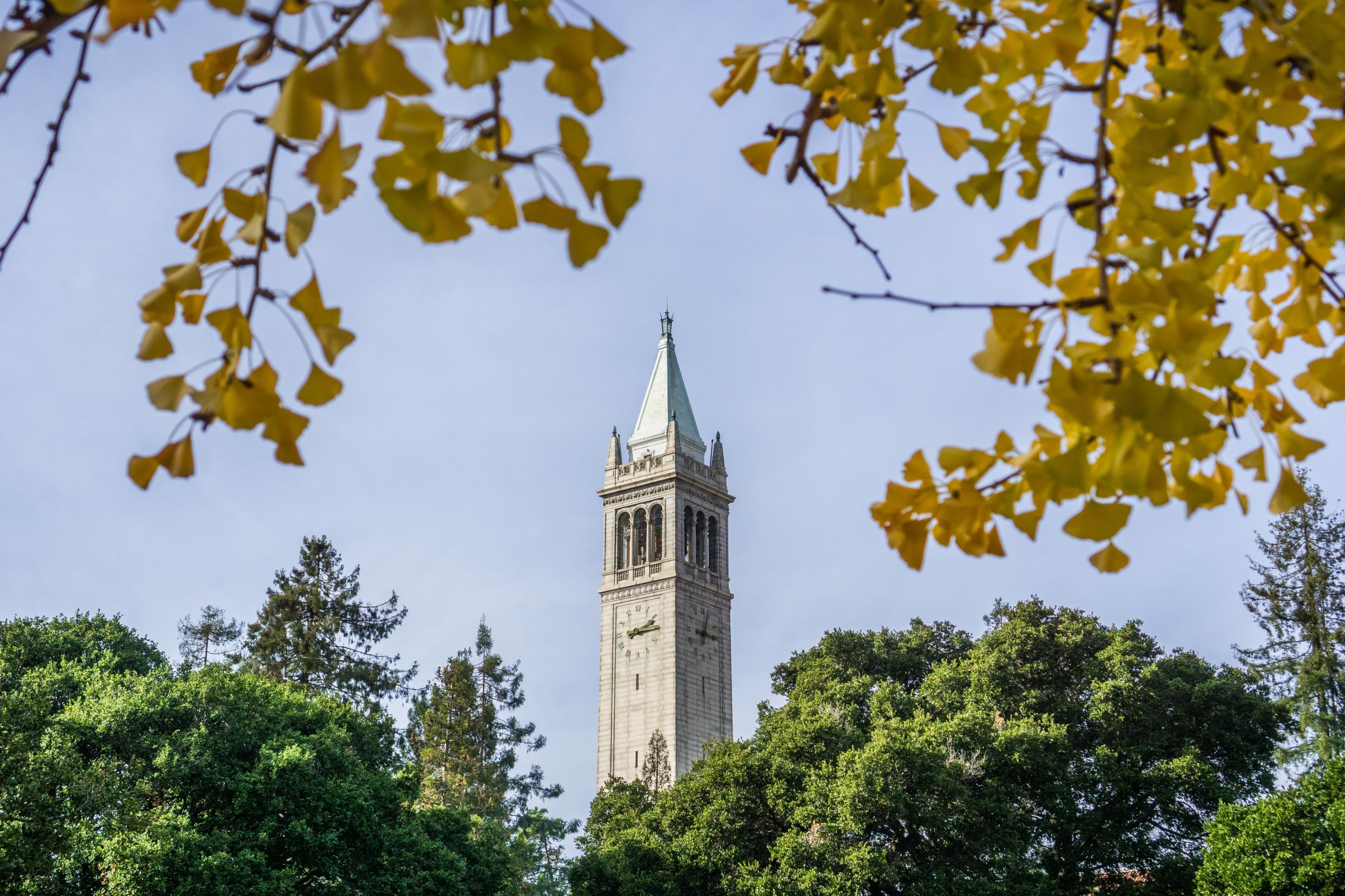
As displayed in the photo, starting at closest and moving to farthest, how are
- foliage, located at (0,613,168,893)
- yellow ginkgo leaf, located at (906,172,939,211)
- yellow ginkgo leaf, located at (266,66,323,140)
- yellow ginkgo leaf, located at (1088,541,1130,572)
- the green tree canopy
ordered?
yellow ginkgo leaf, located at (266,66,323,140), yellow ginkgo leaf, located at (1088,541,1130,572), yellow ginkgo leaf, located at (906,172,939,211), foliage, located at (0,613,168,893), the green tree canopy

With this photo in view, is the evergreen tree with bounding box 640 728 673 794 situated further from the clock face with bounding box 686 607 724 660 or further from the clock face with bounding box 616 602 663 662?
the clock face with bounding box 686 607 724 660

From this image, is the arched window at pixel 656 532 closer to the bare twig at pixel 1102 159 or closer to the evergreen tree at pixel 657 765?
the evergreen tree at pixel 657 765

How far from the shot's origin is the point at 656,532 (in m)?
50.0

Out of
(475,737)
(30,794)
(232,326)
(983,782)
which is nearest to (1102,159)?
(232,326)

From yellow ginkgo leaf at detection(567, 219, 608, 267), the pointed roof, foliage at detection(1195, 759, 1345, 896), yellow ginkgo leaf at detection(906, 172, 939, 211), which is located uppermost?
the pointed roof

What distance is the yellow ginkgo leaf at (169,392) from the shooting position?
193 cm

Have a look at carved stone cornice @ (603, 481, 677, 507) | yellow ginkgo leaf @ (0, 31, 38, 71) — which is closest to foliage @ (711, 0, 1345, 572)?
yellow ginkgo leaf @ (0, 31, 38, 71)

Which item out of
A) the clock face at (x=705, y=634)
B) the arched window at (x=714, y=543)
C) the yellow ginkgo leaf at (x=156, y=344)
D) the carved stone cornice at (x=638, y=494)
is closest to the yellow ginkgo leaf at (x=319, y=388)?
the yellow ginkgo leaf at (x=156, y=344)

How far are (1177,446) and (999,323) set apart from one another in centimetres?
35

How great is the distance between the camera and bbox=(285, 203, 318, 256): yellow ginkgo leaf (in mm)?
1844

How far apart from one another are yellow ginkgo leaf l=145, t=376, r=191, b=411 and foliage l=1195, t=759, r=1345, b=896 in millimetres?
18505

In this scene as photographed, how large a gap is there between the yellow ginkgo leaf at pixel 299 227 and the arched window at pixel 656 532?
156 ft

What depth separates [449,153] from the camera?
5.50 feet

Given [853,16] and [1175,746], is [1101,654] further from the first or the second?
[853,16]
